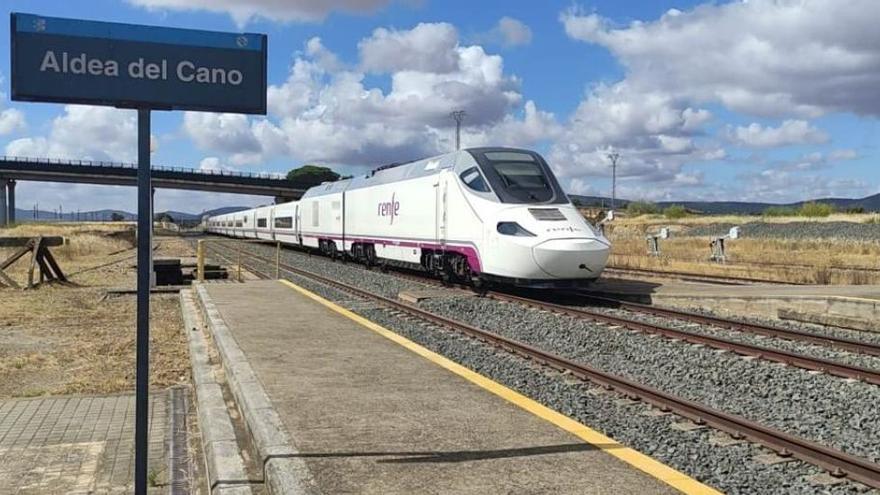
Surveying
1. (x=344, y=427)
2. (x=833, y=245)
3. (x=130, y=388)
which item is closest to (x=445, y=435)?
(x=344, y=427)

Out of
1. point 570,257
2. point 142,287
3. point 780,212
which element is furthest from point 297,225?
point 780,212

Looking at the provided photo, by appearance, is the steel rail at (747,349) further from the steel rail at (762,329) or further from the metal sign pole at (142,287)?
the metal sign pole at (142,287)

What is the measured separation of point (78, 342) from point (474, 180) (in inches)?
323

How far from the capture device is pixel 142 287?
4.19m

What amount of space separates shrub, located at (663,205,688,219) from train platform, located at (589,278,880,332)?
7285cm

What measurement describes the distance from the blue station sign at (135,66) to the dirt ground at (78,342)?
4919mm

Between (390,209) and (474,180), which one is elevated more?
(474,180)

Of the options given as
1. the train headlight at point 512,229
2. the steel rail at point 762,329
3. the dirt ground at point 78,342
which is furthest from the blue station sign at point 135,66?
the train headlight at point 512,229

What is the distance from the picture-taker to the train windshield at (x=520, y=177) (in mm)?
15500

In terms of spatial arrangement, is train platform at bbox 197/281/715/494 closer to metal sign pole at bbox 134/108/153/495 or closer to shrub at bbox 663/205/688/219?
metal sign pole at bbox 134/108/153/495

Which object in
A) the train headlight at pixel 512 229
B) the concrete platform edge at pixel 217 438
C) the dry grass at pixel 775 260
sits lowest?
the concrete platform edge at pixel 217 438

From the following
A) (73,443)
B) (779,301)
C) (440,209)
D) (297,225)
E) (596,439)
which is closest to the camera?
(596,439)

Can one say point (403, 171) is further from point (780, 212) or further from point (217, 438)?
point (780, 212)

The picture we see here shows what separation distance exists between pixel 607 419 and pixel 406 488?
3036 mm
